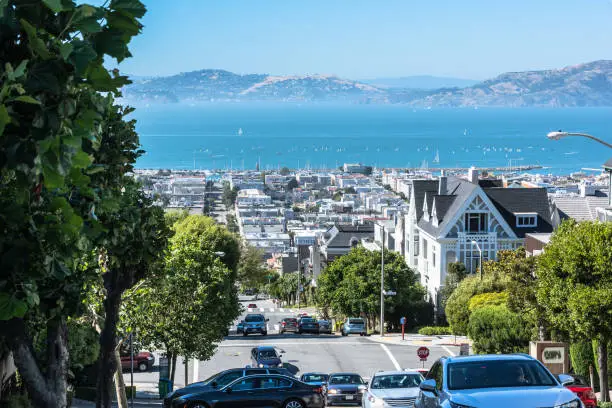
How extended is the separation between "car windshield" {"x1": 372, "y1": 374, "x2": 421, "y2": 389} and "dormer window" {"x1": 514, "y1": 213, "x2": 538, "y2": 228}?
5043 cm

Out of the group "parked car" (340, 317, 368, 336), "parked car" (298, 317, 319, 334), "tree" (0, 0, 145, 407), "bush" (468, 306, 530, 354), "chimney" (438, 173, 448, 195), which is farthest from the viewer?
"chimney" (438, 173, 448, 195)

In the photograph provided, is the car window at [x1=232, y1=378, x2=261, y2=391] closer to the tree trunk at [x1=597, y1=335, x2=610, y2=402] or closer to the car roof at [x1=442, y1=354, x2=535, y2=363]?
the tree trunk at [x1=597, y1=335, x2=610, y2=402]

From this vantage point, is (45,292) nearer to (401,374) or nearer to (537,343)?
(401,374)

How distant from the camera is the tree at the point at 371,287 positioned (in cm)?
7006

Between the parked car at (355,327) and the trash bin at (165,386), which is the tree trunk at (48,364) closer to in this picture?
the trash bin at (165,386)

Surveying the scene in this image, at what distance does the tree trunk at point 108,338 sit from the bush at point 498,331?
23.2 metres

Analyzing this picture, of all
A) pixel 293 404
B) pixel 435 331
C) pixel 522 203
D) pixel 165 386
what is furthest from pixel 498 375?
pixel 522 203

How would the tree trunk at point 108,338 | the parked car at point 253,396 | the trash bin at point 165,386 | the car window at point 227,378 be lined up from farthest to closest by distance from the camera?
the trash bin at point 165,386, the car window at point 227,378, the parked car at point 253,396, the tree trunk at point 108,338

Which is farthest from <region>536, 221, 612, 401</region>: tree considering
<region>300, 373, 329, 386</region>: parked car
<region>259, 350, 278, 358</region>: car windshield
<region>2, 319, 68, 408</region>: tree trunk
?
<region>2, 319, 68, 408</region>: tree trunk

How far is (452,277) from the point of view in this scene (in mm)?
70500

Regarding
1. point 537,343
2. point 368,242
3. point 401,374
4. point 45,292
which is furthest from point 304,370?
point 368,242

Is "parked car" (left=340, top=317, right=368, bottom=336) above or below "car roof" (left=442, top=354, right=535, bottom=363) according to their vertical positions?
below

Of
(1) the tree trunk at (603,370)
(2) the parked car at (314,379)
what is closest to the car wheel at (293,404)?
(1) the tree trunk at (603,370)

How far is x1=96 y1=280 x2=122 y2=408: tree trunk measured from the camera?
20.9 meters
